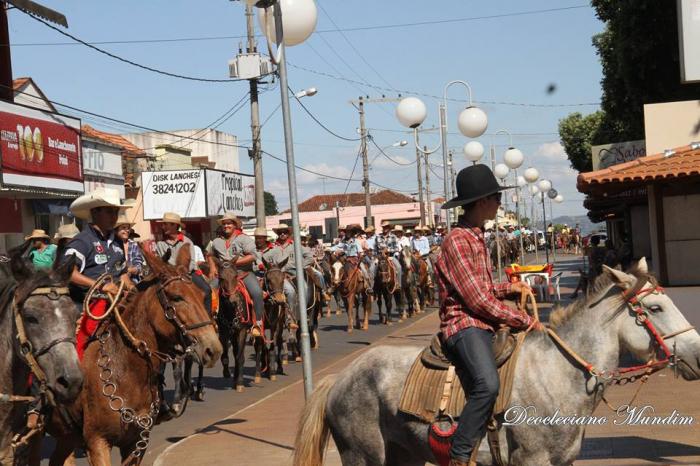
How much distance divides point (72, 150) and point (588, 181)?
20.9 m

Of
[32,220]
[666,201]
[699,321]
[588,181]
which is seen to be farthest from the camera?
[32,220]

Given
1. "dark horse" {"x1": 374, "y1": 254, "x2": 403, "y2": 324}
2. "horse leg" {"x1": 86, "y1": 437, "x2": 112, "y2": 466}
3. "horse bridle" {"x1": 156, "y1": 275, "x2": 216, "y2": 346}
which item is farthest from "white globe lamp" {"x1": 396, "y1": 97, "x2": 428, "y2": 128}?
"horse leg" {"x1": 86, "y1": 437, "x2": 112, "y2": 466}

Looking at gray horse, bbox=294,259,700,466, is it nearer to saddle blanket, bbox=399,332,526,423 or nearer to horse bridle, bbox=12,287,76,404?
saddle blanket, bbox=399,332,526,423

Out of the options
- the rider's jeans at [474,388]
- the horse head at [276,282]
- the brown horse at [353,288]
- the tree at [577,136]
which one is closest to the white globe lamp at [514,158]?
the brown horse at [353,288]

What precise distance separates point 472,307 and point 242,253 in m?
9.63

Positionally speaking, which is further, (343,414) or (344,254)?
(344,254)

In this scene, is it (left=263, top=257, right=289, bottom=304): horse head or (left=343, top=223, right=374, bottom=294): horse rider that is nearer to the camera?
(left=263, top=257, right=289, bottom=304): horse head

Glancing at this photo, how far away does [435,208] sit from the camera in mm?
97938

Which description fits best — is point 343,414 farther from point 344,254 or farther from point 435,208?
point 435,208

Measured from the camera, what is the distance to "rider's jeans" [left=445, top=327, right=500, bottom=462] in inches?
227

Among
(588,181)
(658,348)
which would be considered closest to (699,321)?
(588,181)

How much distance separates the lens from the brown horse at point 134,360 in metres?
7.34

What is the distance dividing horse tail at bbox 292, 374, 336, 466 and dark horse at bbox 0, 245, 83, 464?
4.90ft

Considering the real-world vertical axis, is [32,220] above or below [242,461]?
above
